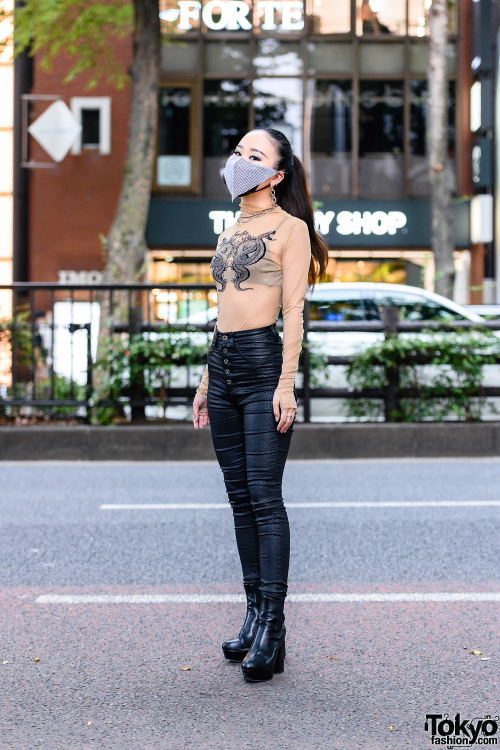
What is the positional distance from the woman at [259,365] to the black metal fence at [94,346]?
6.38 metres

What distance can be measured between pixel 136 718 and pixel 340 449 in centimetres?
696

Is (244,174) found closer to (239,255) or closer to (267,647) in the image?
(239,255)

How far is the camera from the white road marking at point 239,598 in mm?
4594

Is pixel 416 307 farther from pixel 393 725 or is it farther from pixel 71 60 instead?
pixel 71 60

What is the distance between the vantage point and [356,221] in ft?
77.0

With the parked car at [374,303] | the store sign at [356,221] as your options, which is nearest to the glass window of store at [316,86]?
the store sign at [356,221]

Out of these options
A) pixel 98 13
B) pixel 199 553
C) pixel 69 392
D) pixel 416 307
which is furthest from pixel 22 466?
pixel 98 13

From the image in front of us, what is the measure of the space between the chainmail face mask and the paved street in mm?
1709

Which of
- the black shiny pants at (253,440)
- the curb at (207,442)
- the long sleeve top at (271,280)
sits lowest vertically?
the curb at (207,442)

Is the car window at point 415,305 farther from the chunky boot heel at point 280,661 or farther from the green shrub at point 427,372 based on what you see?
the chunky boot heel at point 280,661

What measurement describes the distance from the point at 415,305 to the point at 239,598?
890cm

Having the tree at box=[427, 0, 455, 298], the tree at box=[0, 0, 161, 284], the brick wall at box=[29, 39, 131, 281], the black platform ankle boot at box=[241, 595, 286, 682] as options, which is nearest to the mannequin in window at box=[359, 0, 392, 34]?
the tree at box=[427, 0, 455, 298]

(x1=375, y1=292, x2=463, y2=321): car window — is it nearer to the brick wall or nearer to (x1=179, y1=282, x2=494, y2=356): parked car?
(x1=179, y1=282, x2=494, y2=356): parked car

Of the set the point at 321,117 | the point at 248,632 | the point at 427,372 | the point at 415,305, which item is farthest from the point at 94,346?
the point at 321,117
